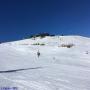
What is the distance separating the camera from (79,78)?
277 inches

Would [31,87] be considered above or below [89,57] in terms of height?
below

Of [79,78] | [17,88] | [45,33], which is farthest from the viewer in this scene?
[45,33]

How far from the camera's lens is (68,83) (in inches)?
244

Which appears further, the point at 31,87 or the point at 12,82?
the point at 12,82

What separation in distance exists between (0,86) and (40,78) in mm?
1652

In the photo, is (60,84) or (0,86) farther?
(60,84)

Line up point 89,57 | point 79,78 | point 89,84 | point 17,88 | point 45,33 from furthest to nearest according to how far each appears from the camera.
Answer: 1. point 45,33
2. point 89,57
3. point 79,78
4. point 89,84
5. point 17,88

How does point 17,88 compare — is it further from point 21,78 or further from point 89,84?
point 89,84

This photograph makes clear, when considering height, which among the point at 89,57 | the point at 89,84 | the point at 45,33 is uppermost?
the point at 45,33

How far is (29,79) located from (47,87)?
3.13 ft

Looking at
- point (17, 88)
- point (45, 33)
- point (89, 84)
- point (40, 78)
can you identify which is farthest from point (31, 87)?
point (45, 33)

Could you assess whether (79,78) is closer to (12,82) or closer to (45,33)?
(12,82)

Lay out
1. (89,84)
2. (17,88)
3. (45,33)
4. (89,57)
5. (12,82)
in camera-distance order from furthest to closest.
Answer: (45,33), (89,57), (89,84), (12,82), (17,88)

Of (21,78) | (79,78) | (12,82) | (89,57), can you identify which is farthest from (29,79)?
(89,57)
